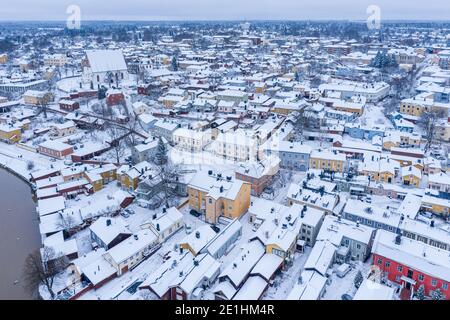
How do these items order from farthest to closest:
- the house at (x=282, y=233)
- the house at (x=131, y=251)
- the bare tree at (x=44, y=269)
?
the house at (x=282, y=233) → the house at (x=131, y=251) → the bare tree at (x=44, y=269)

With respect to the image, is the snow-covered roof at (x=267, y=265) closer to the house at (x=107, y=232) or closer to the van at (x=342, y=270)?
the van at (x=342, y=270)

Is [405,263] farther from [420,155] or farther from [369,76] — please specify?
[369,76]

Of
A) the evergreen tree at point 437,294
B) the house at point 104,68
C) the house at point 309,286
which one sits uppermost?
the house at point 104,68

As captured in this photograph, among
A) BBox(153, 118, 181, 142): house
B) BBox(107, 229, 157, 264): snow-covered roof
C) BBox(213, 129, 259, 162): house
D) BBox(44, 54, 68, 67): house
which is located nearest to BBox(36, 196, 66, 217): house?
BBox(107, 229, 157, 264): snow-covered roof

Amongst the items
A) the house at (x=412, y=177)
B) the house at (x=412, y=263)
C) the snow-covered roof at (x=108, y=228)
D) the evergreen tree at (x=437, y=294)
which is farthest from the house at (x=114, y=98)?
the evergreen tree at (x=437, y=294)


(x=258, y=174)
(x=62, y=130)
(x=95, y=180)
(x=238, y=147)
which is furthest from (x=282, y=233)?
(x=62, y=130)

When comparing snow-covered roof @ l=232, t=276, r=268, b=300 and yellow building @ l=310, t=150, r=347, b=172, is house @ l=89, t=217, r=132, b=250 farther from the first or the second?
yellow building @ l=310, t=150, r=347, b=172
